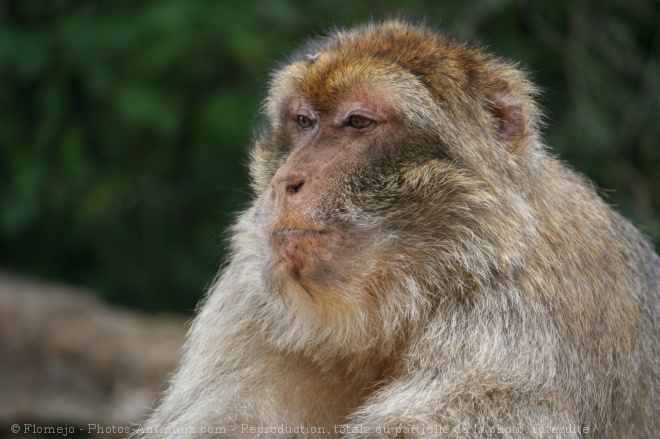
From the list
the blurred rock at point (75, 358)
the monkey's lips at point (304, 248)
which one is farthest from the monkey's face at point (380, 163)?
the blurred rock at point (75, 358)

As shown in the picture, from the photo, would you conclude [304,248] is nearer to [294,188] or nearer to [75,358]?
[294,188]

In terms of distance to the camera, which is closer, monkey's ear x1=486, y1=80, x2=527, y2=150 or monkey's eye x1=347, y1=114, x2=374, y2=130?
monkey's eye x1=347, y1=114, x2=374, y2=130

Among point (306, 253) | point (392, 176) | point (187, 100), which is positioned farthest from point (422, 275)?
point (187, 100)

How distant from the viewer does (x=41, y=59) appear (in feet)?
27.0

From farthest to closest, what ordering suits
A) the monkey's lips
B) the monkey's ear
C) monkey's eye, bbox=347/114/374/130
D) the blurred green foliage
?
the blurred green foliage, the monkey's ear, monkey's eye, bbox=347/114/374/130, the monkey's lips

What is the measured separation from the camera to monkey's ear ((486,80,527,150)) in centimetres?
404

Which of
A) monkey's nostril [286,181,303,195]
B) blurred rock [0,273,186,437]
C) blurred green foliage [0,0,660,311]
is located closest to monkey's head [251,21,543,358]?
monkey's nostril [286,181,303,195]

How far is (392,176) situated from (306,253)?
0.48 metres

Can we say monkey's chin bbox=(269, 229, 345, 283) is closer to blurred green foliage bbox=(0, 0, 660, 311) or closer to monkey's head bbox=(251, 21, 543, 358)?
monkey's head bbox=(251, 21, 543, 358)

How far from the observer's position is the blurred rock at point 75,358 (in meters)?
7.75

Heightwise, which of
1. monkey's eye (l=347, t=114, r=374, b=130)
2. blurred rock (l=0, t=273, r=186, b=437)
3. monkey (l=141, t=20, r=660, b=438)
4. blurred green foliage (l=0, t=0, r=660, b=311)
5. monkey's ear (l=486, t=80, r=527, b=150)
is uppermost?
monkey's ear (l=486, t=80, r=527, b=150)

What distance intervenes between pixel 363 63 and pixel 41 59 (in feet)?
16.5

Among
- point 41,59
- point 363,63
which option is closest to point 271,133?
point 363,63

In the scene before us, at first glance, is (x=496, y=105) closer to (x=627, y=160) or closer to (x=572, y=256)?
(x=572, y=256)
